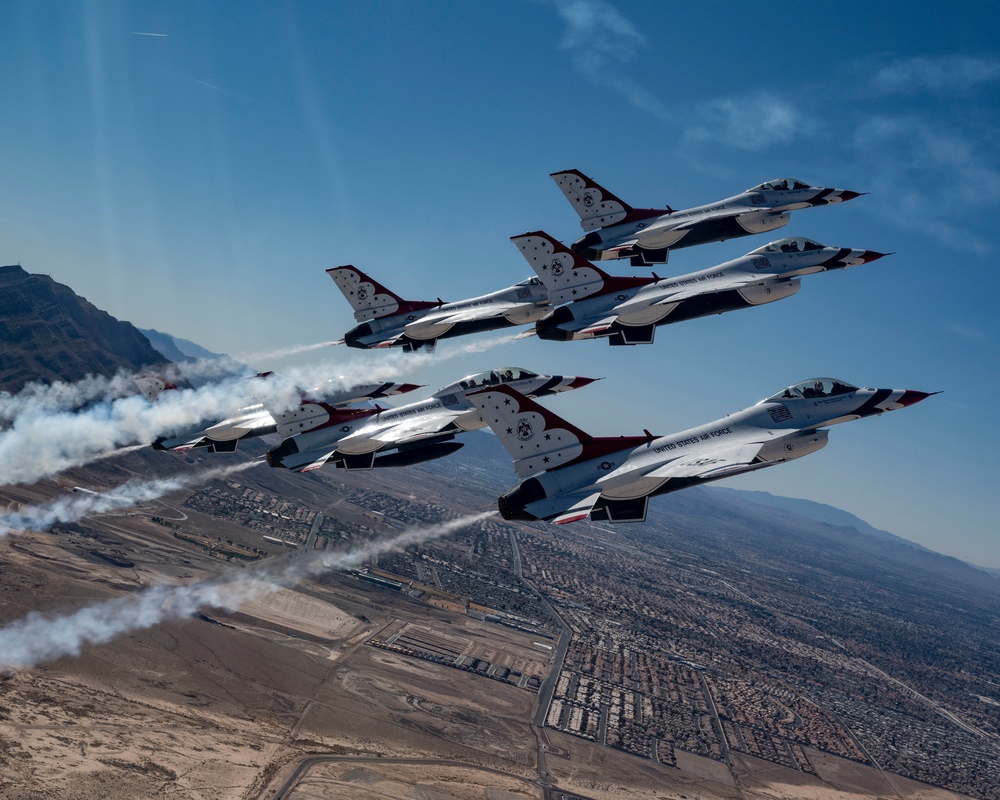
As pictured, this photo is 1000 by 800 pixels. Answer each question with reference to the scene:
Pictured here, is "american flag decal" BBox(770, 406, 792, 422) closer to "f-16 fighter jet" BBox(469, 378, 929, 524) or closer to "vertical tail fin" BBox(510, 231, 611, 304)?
"f-16 fighter jet" BBox(469, 378, 929, 524)

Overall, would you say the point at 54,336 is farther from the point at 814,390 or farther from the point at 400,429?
the point at 814,390

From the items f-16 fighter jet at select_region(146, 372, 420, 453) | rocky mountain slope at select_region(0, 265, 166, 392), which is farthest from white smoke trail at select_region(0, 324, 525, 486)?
rocky mountain slope at select_region(0, 265, 166, 392)

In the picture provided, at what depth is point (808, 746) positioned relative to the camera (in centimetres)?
7275

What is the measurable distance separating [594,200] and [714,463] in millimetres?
24935

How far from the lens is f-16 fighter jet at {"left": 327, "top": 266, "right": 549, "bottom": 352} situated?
143 feet

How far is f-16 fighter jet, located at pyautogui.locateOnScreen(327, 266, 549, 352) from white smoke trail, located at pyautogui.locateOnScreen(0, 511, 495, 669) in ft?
40.7

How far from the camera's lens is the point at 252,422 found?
45.9 m

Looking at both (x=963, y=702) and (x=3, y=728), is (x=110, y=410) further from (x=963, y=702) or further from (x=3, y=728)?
(x=963, y=702)

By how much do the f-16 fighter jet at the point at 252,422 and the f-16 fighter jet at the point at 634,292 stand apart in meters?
13.0

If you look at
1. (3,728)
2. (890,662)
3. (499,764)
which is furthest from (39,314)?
(890,662)

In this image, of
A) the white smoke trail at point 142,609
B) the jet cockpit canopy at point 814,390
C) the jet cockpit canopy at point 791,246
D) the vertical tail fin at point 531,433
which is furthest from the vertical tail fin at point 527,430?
the jet cockpit canopy at point 791,246

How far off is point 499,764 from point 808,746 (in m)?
37.9

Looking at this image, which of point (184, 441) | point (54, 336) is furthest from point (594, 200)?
point (54, 336)

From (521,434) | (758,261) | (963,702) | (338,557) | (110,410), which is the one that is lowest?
(963,702)
